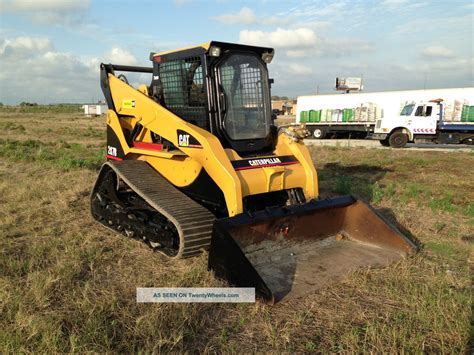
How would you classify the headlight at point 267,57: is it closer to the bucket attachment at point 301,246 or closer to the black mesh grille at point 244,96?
the black mesh grille at point 244,96

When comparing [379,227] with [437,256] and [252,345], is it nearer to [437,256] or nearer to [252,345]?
[437,256]

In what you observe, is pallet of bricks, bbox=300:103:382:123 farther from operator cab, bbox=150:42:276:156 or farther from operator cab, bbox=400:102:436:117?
operator cab, bbox=150:42:276:156

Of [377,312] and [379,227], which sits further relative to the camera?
[379,227]

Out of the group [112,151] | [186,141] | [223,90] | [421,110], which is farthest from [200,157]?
[421,110]

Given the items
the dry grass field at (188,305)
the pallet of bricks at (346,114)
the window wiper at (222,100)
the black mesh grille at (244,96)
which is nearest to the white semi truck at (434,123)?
the pallet of bricks at (346,114)

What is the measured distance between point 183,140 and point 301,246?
1.86 m

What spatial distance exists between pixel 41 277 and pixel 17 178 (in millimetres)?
6227

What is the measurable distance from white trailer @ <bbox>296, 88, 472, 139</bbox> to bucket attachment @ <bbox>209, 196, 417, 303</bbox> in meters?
18.9

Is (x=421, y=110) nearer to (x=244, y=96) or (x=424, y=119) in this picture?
(x=424, y=119)

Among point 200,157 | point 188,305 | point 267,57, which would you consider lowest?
point 188,305

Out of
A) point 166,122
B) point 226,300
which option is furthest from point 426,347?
point 166,122

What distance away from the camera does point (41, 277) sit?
3969mm

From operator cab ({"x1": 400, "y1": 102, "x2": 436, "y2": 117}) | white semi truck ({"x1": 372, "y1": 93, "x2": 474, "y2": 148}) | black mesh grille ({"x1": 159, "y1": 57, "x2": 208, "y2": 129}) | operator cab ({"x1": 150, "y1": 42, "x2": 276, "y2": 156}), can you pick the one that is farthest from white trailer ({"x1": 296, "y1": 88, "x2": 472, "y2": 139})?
black mesh grille ({"x1": 159, "y1": 57, "x2": 208, "y2": 129})

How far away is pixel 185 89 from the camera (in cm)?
539
